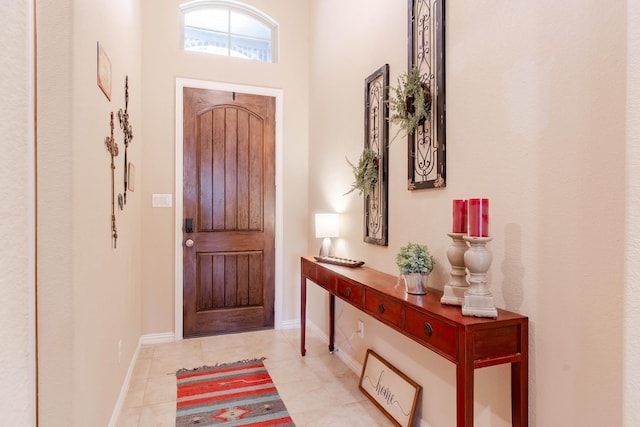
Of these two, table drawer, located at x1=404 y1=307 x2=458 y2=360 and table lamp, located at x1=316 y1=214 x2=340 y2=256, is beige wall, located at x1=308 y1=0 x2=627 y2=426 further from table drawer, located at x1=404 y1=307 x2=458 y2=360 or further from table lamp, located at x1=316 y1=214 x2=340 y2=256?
table lamp, located at x1=316 y1=214 x2=340 y2=256

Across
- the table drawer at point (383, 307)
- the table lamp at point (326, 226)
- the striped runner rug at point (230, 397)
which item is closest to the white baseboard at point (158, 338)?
the striped runner rug at point (230, 397)

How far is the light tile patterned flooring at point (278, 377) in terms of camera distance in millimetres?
2207

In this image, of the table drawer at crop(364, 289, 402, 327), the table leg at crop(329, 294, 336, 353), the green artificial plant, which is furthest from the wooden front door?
the green artificial plant

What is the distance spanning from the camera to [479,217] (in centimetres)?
141

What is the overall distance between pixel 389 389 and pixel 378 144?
5.22 ft

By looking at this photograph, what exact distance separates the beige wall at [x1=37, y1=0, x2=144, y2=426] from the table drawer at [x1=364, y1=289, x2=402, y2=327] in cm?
136

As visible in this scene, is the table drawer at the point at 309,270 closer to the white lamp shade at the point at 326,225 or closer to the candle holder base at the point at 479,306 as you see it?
the white lamp shade at the point at 326,225

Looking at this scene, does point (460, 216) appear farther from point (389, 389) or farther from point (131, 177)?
point (131, 177)

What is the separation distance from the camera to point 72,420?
4.43ft

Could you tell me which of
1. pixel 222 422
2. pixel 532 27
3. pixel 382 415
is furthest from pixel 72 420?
pixel 532 27

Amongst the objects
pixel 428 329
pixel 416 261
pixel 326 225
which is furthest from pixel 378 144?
pixel 428 329
